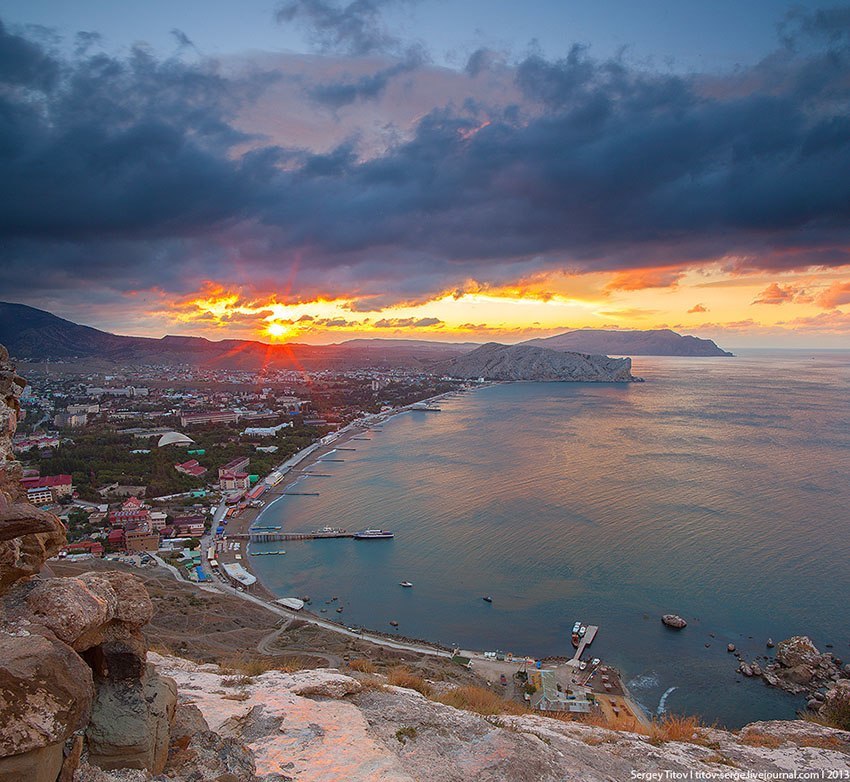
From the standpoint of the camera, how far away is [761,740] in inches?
203

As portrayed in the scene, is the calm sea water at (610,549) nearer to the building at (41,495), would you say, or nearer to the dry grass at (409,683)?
the dry grass at (409,683)

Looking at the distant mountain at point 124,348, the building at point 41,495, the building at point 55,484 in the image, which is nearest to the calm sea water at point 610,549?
the building at point 55,484

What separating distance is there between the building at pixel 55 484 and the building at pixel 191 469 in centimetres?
526

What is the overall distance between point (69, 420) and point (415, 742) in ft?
159

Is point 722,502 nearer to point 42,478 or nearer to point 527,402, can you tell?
point 42,478

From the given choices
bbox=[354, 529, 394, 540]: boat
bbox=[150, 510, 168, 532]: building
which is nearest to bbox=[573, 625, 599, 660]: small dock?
bbox=[354, 529, 394, 540]: boat

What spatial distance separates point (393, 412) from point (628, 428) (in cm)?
2516

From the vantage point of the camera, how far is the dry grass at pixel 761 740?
5.01m

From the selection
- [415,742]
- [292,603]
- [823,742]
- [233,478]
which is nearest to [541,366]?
[233,478]

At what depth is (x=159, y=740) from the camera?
265cm

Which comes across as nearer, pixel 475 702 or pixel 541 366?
pixel 475 702

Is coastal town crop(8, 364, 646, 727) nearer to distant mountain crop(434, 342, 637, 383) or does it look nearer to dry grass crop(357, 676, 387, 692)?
dry grass crop(357, 676, 387, 692)

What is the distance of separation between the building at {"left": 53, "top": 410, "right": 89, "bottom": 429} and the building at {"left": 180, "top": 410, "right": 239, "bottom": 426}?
7255 millimetres

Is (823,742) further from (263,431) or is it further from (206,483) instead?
(263,431)
